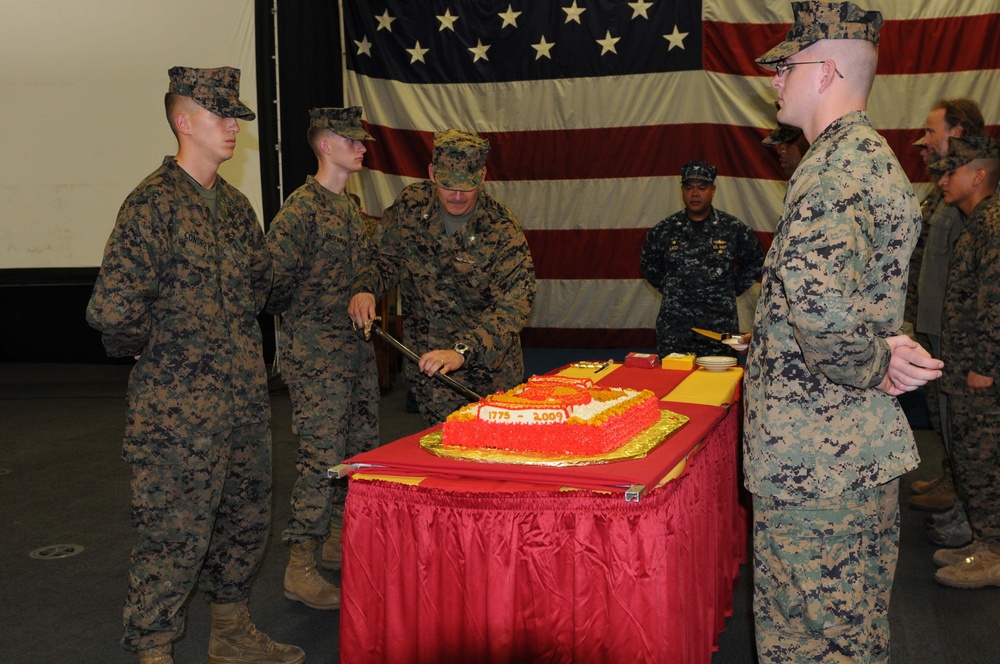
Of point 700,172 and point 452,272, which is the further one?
point 700,172

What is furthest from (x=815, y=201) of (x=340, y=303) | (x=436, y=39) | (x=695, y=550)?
(x=436, y=39)

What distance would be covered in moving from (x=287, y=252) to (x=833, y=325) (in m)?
2.05

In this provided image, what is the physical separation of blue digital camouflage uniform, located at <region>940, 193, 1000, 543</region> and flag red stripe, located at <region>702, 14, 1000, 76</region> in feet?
11.5

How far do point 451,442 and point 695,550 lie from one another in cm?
69

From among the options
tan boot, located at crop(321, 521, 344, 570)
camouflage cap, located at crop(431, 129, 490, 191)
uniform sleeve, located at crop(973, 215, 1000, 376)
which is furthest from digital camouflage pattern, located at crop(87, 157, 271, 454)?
uniform sleeve, located at crop(973, 215, 1000, 376)

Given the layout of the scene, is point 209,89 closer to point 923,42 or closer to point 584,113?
point 584,113

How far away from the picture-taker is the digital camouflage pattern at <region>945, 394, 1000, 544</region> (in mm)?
3504

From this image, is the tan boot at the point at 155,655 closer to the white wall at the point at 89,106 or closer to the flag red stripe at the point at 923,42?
the white wall at the point at 89,106

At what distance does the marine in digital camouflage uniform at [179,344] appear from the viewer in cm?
245

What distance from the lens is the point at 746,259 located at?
4809mm

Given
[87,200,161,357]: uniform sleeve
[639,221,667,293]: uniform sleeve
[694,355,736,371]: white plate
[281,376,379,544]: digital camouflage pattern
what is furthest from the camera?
[639,221,667,293]: uniform sleeve

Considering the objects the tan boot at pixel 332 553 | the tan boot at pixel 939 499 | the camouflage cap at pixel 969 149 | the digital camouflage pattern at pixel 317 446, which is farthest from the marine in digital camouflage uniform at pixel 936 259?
the tan boot at pixel 332 553

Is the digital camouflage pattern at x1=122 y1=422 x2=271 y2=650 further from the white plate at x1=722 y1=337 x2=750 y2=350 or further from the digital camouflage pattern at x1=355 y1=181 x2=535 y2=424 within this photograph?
the white plate at x1=722 y1=337 x2=750 y2=350

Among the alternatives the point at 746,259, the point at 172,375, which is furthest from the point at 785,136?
the point at 172,375
